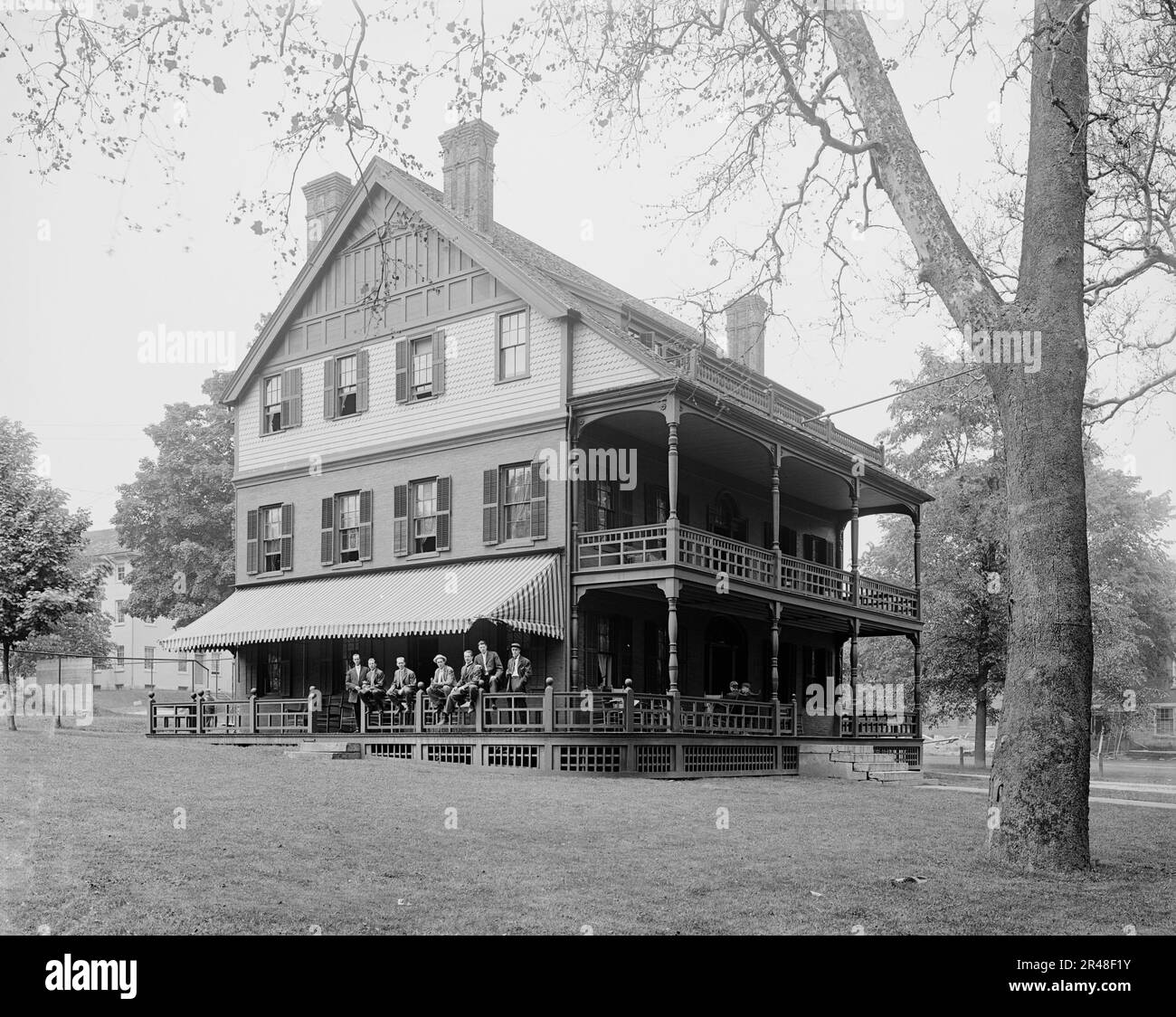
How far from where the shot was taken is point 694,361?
22.4m

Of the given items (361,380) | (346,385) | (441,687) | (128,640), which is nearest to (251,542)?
(346,385)

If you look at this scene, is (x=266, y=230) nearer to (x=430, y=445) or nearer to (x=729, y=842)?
(x=729, y=842)

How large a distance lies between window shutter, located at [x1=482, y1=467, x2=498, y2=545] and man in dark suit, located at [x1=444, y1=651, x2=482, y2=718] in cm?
397

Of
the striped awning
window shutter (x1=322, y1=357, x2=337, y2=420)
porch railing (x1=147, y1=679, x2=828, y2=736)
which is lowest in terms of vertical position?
porch railing (x1=147, y1=679, x2=828, y2=736)

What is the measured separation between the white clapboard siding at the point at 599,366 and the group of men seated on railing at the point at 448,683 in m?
5.59

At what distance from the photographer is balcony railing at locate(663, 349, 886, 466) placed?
24.3 metres

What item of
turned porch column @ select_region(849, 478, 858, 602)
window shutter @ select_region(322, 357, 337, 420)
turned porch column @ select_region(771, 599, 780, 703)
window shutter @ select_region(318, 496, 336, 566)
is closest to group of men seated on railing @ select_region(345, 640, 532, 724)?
window shutter @ select_region(318, 496, 336, 566)

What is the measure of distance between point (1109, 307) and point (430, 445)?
14.5 meters

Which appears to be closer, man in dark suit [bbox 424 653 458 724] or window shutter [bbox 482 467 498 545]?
man in dark suit [bbox 424 653 458 724]

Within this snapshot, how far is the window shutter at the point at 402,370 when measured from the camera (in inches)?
1139

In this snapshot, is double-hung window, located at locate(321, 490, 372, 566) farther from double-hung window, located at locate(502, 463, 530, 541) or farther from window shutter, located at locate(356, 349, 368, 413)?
double-hung window, located at locate(502, 463, 530, 541)

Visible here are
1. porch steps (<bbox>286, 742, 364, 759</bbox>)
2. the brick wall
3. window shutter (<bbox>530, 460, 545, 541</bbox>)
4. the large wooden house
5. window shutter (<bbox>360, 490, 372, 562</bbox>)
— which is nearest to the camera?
porch steps (<bbox>286, 742, 364, 759</bbox>)

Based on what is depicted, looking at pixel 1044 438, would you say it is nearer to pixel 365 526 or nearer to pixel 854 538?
pixel 854 538
